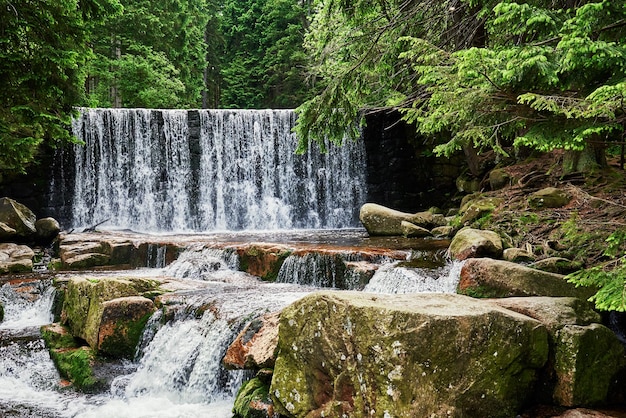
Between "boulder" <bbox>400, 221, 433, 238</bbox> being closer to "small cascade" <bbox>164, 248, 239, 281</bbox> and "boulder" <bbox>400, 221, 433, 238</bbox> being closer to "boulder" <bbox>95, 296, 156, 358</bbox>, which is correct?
"small cascade" <bbox>164, 248, 239, 281</bbox>

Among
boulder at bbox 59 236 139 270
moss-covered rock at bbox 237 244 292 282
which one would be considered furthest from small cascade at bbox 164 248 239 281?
boulder at bbox 59 236 139 270

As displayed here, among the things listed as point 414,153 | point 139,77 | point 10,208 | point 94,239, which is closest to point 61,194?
point 10,208

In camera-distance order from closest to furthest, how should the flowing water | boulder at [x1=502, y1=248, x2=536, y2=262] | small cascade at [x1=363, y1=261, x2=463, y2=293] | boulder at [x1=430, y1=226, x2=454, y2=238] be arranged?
small cascade at [x1=363, y1=261, x2=463, y2=293]
boulder at [x1=502, y1=248, x2=536, y2=262]
the flowing water
boulder at [x1=430, y1=226, x2=454, y2=238]

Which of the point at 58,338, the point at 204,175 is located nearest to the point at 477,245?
the point at 58,338

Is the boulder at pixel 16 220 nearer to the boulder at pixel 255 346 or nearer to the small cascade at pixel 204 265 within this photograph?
the small cascade at pixel 204 265

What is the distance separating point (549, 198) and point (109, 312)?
7.76 m

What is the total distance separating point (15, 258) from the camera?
11031mm

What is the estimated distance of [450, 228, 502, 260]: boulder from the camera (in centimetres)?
798

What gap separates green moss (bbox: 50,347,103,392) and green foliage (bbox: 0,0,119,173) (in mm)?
3674

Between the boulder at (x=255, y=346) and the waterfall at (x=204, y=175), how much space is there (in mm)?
11877

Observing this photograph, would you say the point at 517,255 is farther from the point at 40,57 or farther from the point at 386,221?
the point at 40,57

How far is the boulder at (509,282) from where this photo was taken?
5.62m

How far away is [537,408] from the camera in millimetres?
3941

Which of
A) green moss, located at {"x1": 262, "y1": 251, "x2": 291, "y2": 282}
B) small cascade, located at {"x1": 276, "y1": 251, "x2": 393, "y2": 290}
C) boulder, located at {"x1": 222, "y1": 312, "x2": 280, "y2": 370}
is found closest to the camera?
boulder, located at {"x1": 222, "y1": 312, "x2": 280, "y2": 370}
